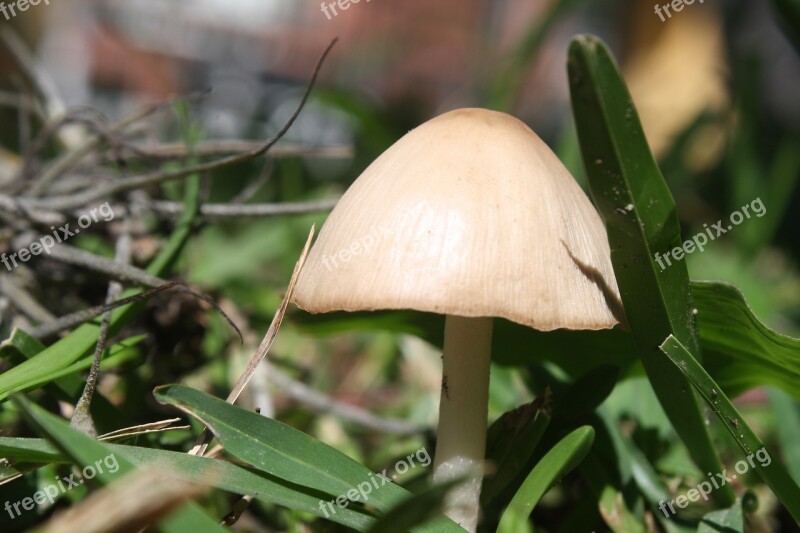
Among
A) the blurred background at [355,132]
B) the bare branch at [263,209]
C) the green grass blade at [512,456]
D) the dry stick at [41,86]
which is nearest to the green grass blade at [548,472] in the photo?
the green grass blade at [512,456]

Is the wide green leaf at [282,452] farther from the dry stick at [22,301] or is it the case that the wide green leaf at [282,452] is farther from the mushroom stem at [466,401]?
the dry stick at [22,301]

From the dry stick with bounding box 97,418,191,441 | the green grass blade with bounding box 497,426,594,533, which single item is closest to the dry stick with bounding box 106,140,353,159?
the dry stick with bounding box 97,418,191,441

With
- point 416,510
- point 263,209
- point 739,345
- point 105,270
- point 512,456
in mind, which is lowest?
point 416,510

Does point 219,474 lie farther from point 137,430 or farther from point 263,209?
point 263,209

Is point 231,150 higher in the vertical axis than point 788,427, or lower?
higher

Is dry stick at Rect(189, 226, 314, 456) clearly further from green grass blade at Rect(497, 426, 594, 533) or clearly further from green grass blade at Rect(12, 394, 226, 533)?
green grass blade at Rect(497, 426, 594, 533)

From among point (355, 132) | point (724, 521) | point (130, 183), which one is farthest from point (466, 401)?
point (355, 132)
